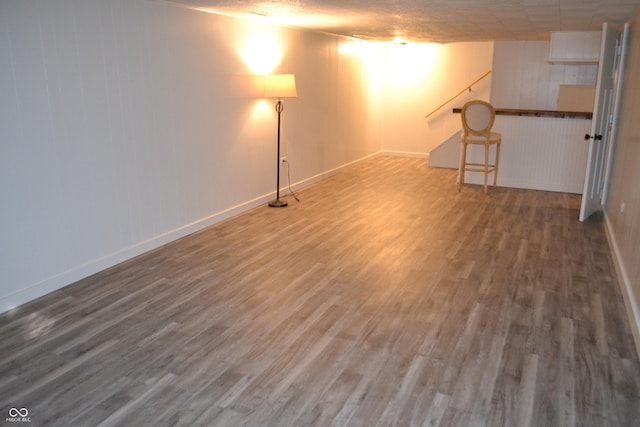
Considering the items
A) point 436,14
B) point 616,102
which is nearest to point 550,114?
point 616,102

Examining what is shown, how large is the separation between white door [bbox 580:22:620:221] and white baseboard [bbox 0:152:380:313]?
3591mm

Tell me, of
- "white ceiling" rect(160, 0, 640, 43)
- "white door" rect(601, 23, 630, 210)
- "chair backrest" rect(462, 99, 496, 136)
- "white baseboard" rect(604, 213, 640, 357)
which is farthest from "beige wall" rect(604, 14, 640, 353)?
"chair backrest" rect(462, 99, 496, 136)

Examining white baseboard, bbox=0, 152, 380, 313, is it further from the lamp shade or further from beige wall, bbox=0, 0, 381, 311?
the lamp shade

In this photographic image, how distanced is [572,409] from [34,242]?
132 inches

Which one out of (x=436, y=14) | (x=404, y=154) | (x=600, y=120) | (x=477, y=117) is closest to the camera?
(x=436, y=14)

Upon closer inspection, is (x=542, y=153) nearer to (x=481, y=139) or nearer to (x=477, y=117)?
(x=481, y=139)

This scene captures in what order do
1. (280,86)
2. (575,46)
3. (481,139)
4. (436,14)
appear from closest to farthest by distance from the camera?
(436,14), (280,86), (575,46), (481,139)

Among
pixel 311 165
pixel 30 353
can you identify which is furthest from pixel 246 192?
pixel 30 353

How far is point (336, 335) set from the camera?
3115 millimetres

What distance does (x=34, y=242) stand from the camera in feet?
11.5

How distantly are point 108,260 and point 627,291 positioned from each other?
12.5ft

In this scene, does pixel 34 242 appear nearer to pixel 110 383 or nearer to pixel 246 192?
pixel 110 383

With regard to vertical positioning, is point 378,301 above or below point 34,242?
below

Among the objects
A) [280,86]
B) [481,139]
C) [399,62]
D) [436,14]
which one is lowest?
[481,139]
